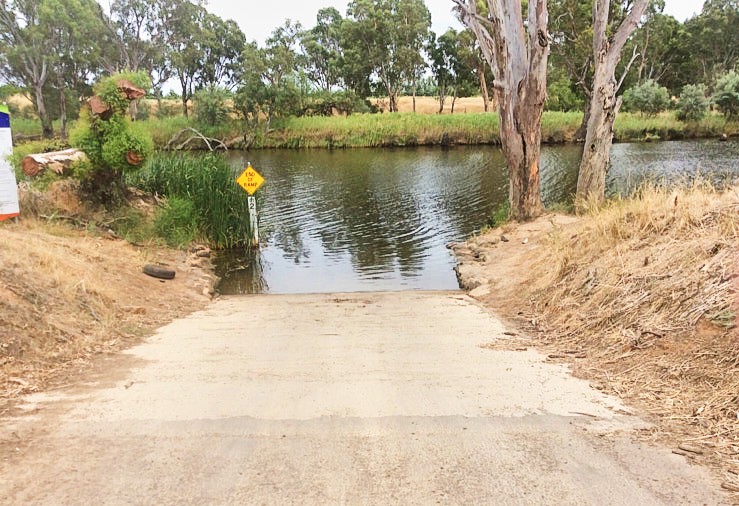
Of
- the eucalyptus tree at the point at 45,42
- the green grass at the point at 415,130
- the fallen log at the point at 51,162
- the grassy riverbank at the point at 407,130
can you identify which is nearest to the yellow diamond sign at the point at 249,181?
the fallen log at the point at 51,162

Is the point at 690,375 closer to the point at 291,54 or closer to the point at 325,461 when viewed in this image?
the point at 325,461

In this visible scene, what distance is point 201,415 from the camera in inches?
139

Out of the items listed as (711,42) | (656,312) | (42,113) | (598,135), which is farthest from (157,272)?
A: (711,42)

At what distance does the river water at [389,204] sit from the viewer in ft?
39.9

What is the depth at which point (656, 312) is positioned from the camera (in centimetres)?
464

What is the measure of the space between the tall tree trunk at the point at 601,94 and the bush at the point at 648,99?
3421cm

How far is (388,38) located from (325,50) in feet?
41.0

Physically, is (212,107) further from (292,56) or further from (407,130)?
(407,130)

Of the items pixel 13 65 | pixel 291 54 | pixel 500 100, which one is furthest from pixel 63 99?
pixel 500 100

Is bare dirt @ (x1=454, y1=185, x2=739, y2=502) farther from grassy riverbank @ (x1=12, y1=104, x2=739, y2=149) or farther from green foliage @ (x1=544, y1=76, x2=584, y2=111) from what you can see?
green foliage @ (x1=544, y1=76, x2=584, y2=111)

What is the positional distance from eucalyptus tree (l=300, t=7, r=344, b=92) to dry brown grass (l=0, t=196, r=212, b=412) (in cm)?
5336

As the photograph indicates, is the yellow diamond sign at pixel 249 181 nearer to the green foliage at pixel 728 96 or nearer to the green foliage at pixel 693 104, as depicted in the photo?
the green foliage at pixel 693 104

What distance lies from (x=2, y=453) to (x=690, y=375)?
4.05 metres

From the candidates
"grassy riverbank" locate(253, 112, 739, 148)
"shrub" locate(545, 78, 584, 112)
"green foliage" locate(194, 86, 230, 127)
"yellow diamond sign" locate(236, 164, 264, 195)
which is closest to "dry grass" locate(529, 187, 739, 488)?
"yellow diamond sign" locate(236, 164, 264, 195)
